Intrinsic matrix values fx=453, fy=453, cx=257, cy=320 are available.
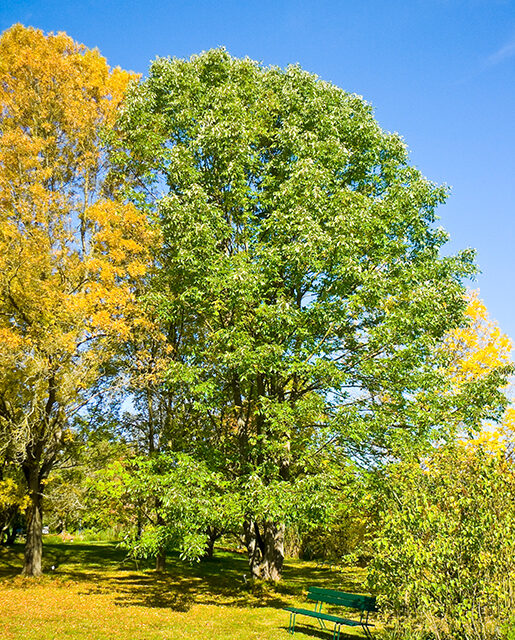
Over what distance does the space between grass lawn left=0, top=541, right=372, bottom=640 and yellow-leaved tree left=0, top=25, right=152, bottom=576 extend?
2.68m

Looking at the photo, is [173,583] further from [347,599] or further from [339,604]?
[347,599]

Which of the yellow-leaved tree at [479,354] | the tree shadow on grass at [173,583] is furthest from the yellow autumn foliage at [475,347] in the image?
the tree shadow on grass at [173,583]

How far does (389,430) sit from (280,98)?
1283cm

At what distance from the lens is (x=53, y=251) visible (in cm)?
1625

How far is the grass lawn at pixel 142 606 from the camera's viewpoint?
33.0 feet

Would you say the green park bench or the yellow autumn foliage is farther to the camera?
the yellow autumn foliage

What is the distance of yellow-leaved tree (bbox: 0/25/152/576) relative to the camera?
14.7 m

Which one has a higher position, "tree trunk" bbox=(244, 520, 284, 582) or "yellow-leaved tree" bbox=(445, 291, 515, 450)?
"yellow-leaved tree" bbox=(445, 291, 515, 450)

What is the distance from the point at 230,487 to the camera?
13.3m

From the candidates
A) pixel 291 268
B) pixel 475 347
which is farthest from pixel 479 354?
pixel 291 268

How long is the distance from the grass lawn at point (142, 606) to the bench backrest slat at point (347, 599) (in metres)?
0.75

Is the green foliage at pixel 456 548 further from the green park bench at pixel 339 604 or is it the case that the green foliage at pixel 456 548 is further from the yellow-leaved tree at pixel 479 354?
the yellow-leaved tree at pixel 479 354

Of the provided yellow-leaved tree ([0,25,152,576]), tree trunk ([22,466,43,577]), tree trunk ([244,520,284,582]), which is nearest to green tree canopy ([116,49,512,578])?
tree trunk ([244,520,284,582])

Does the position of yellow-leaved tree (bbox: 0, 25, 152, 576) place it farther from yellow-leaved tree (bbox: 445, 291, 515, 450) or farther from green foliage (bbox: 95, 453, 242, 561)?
yellow-leaved tree (bbox: 445, 291, 515, 450)
